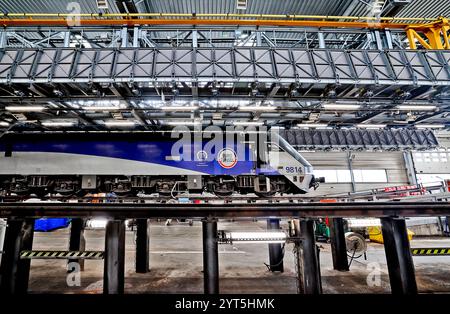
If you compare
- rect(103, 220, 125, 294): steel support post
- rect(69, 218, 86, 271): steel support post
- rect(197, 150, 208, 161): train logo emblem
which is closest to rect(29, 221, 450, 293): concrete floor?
rect(69, 218, 86, 271): steel support post

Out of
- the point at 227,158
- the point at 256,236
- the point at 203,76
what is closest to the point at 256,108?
the point at 203,76

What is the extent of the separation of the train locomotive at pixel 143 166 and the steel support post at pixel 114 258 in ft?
17.0

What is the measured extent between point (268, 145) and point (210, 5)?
1099 centimetres

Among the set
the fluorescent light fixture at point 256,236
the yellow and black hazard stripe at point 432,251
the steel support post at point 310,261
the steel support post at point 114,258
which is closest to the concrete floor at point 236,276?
the steel support post at point 310,261

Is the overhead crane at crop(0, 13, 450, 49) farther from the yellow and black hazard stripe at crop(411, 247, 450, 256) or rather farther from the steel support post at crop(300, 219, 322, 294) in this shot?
the yellow and black hazard stripe at crop(411, 247, 450, 256)

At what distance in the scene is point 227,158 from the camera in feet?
26.7

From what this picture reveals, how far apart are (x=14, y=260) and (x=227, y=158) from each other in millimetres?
6167

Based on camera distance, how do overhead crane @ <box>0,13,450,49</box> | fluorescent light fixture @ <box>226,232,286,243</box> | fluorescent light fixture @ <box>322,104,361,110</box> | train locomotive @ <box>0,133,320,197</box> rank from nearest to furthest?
fluorescent light fixture @ <box>226,232,286,243</box> → train locomotive @ <box>0,133,320,197</box> → fluorescent light fixture @ <box>322,104,361,110</box> → overhead crane @ <box>0,13,450,49</box>

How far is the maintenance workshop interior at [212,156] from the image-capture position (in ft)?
9.45

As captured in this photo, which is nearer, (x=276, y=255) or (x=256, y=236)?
(x=256, y=236)

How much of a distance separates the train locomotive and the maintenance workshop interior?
5 cm

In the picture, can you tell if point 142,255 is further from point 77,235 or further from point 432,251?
point 432,251

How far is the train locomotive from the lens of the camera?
805 centimetres
